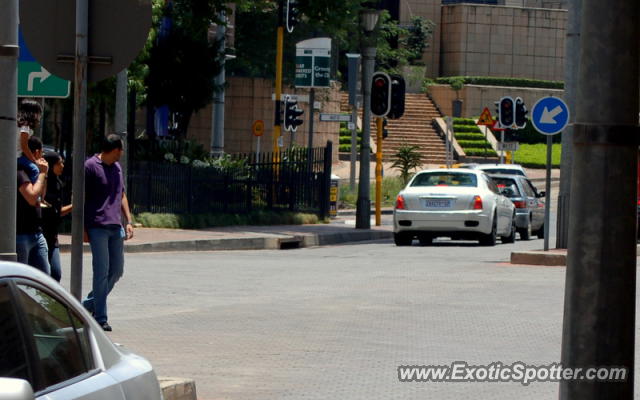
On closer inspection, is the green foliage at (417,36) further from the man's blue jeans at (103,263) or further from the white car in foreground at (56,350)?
the white car in foreground at (56,350)

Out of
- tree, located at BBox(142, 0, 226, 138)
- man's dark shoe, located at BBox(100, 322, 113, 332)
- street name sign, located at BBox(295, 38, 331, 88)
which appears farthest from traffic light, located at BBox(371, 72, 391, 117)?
man's dark shoe, located at BBox(100, 322, 113, 332)

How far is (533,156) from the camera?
213 ft

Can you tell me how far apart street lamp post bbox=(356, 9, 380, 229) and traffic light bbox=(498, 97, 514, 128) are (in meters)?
13.0

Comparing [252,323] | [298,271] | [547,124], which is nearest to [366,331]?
[252,323]

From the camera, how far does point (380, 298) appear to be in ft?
49.9

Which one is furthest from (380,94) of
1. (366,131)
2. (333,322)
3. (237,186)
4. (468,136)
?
(468,136)

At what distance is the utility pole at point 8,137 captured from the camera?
22.4ft

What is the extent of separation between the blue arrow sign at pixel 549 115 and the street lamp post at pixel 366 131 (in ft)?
31.1

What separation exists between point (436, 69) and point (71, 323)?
73.7m

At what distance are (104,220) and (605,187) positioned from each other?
23.5 feet

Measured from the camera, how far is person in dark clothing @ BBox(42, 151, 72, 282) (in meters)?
11.4

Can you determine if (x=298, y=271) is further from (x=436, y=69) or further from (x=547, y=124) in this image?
(x=436, y=69)

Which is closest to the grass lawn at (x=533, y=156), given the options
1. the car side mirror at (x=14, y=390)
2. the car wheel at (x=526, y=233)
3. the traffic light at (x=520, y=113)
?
the traffic light at (x=520, y=113)

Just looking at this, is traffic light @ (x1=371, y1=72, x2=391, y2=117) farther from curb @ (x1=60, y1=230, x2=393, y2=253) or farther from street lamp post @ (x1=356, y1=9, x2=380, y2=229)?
curb @ (x1=60, y1=230, x2=393, y2=253)
